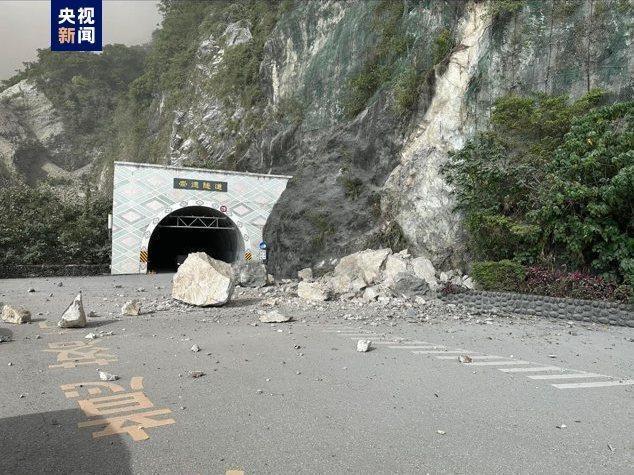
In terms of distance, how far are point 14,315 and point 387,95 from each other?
1575 cm

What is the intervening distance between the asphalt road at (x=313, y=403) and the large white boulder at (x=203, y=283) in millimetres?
3080

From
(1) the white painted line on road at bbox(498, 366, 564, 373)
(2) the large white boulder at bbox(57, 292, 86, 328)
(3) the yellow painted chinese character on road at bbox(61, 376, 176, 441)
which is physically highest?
(3) the yellow painted chinese character on road at bbox(61, 376, 176, 441)

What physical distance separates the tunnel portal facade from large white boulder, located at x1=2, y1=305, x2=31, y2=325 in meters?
13.3

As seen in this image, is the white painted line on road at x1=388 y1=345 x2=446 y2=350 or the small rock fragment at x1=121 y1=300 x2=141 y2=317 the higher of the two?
the white painted line on road at x1=388 y1=345 x2=446 y2=350

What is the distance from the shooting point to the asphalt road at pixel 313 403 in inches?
129

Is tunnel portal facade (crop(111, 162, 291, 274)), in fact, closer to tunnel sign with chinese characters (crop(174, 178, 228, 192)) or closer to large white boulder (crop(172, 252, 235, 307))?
tunnel sign with chinese characters (crop(174, 178, 228, 192))

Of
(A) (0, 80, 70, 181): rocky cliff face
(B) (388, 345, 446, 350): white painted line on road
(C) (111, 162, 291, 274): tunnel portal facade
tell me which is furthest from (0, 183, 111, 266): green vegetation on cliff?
(A) (0, 80, 70, 181): rocky cliff face

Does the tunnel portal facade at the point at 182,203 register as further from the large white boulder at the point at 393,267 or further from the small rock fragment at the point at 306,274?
the large white boulder at the point at 393,267

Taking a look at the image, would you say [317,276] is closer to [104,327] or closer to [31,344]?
[104,327]

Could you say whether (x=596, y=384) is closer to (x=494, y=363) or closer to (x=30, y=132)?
(x=494, y=363)

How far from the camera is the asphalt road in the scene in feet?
10.8

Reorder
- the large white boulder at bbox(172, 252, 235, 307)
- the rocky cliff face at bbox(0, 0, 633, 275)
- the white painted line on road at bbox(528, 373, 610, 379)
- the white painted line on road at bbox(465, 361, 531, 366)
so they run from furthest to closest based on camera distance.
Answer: the rocky cliff face at bbox(0, 0, 633, 275) → the large white boulder at bbox(172, 252, 235, 307) → the white painted line on road at bbox(465, 361, 531, 366) → the white painted line on road at bbox(528, 373, 610, 379)

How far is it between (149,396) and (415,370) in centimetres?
311

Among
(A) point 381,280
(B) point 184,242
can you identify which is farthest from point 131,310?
(B) point 184,242
